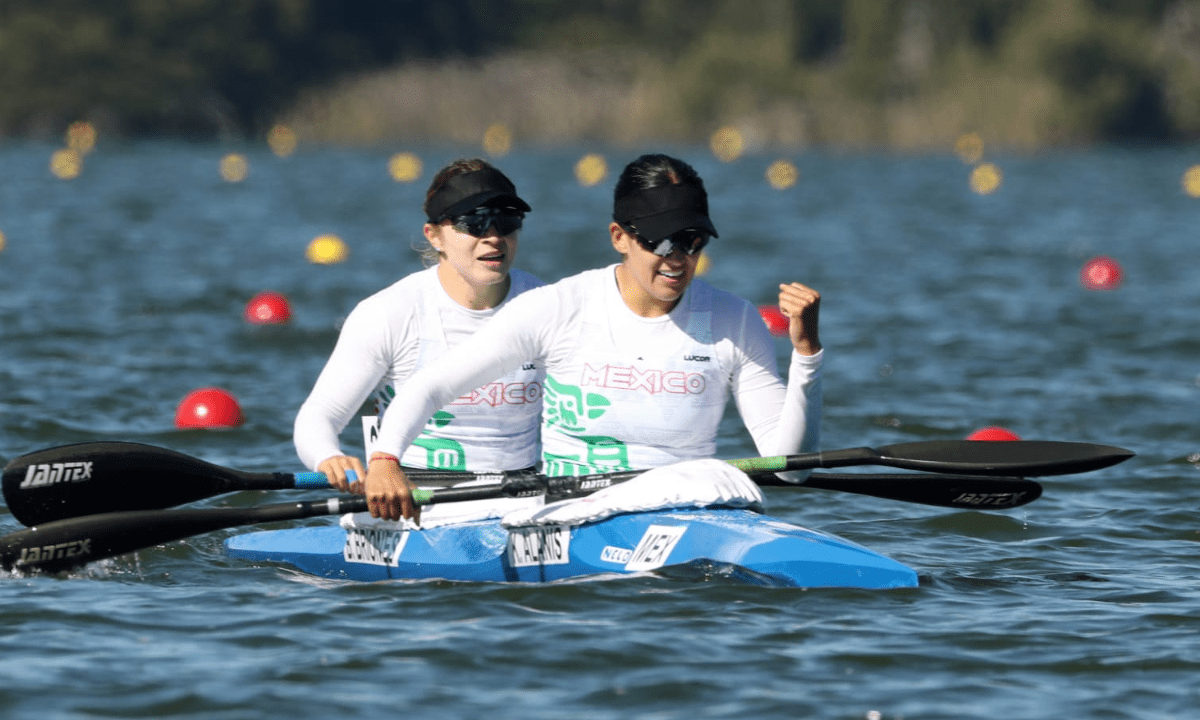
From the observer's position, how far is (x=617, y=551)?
6730mm

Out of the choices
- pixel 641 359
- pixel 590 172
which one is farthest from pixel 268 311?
pixel 590 172

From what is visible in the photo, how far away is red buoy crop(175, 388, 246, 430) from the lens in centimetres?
1118

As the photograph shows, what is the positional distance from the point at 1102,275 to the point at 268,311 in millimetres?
8856

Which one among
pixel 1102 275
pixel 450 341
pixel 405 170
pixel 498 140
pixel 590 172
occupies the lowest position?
pixel 450 341

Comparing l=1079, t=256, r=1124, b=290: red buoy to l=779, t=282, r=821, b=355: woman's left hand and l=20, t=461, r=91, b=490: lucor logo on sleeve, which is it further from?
l=20, t=461, r=91, b=490: lucor logo on sleeve

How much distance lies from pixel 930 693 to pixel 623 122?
50546 mm

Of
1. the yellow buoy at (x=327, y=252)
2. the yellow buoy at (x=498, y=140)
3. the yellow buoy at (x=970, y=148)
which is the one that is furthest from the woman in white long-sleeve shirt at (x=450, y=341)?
the yellow buoy at (x=498, y=140)

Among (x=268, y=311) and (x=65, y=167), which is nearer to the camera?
(x=268, y=311)

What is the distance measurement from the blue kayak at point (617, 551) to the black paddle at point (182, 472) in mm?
261

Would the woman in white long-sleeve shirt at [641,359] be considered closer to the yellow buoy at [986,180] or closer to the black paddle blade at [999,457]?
the black paddle blade at [999,457]

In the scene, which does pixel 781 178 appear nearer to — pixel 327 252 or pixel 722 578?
pixel 327 252

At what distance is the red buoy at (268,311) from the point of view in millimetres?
15594

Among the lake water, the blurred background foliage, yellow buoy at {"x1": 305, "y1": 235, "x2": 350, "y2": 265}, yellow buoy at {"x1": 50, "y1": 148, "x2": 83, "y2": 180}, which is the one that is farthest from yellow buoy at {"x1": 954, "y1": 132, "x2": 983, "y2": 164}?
A: yellow buoy at {"x1": 305, "y1": 235, "x2": 350, "y2": 265}

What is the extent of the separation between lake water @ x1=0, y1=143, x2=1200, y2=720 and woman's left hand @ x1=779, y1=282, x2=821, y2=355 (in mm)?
985
